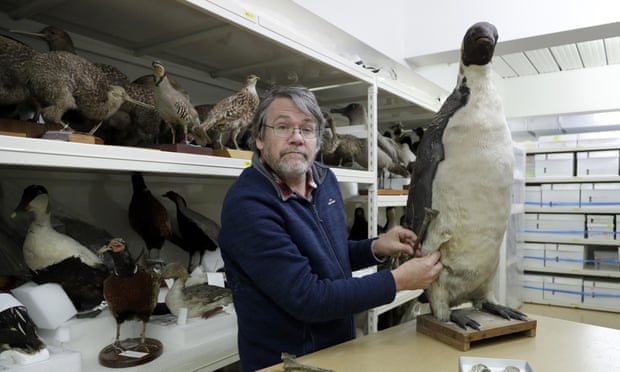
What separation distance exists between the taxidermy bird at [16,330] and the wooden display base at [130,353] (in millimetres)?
182

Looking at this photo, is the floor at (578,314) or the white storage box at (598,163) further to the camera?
the white storage box at (598,163)

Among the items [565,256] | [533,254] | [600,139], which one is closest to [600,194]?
[600,139]

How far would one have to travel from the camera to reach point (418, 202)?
1108mm

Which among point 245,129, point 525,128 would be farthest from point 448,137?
point 525,128

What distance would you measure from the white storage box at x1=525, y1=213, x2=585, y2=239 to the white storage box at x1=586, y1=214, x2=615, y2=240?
50mm

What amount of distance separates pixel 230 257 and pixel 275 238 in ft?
0.51

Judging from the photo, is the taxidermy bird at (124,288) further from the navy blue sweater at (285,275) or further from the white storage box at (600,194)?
the white storage box at (600,194)

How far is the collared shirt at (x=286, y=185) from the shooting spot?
991 millimetres

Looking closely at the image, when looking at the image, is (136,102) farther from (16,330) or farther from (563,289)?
(563,289)

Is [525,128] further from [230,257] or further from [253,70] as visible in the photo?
[230,257]

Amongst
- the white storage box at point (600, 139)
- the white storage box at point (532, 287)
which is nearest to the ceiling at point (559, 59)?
the white storage box at point (600, 139)

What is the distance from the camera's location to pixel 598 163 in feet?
13.1

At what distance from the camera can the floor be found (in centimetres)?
359

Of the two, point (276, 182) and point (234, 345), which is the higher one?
point (276, 182)
